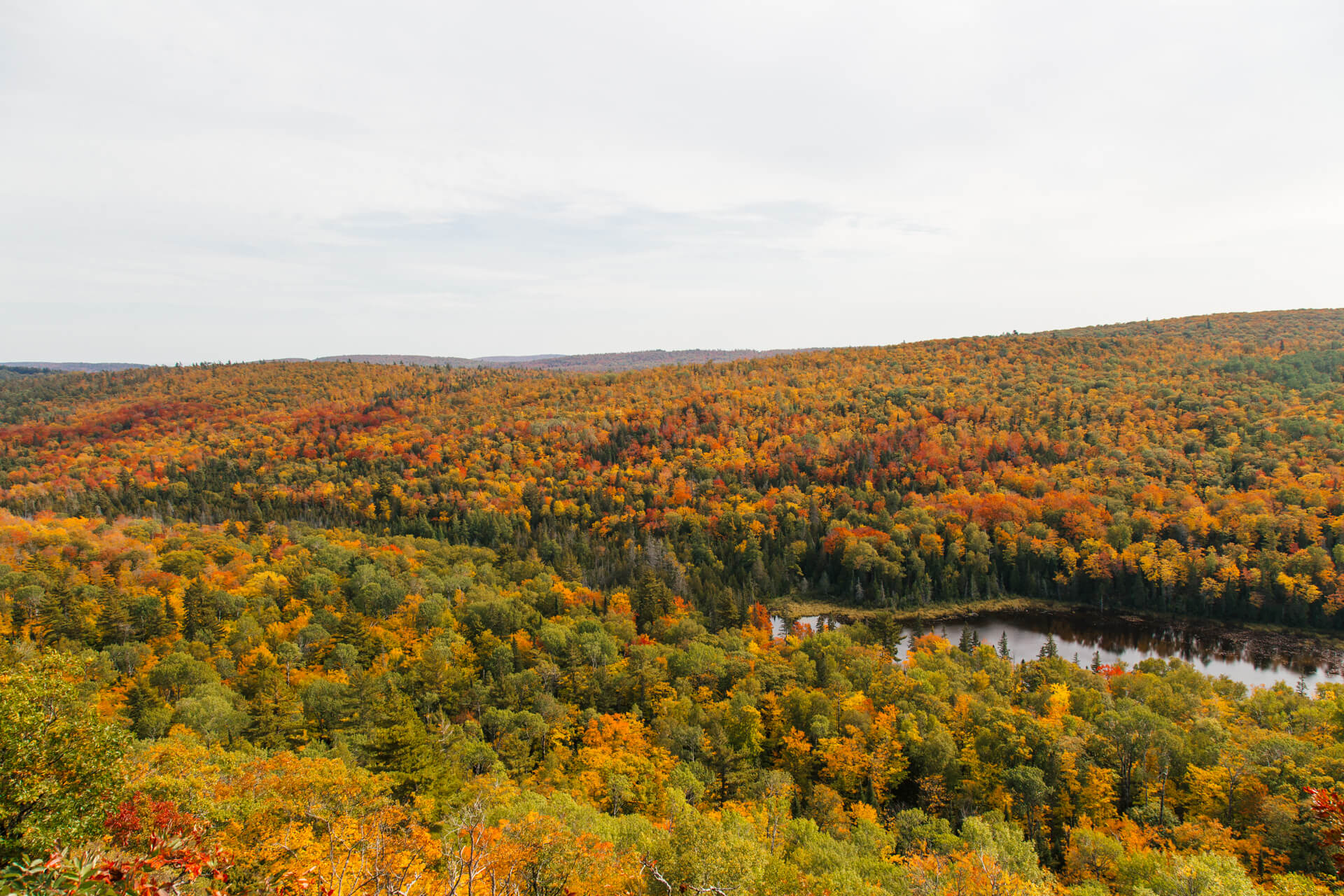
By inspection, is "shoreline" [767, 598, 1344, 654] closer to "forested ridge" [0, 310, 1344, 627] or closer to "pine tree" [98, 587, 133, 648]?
"forested ridge" [0, 310, 1344, 627]

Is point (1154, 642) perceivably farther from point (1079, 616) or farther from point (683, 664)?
point (683, 664)

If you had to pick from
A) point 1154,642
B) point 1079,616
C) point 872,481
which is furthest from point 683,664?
point 872,481

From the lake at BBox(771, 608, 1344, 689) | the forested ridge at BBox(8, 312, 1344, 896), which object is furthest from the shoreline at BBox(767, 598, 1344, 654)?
the forested ridge at BBox(8, 312, 1344, 896)

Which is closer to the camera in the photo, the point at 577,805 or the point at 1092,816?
the point at 577,805

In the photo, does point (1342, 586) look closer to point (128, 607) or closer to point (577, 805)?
point (577, 805)

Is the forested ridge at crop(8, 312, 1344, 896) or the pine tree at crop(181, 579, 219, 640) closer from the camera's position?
the forested ridge at crop(8, 312, 1344, 896)

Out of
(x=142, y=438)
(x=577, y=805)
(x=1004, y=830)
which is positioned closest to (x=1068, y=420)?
(x=1004, y=830)
